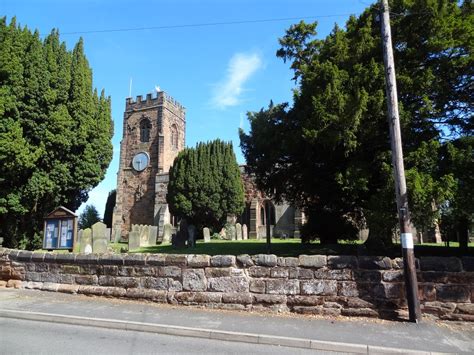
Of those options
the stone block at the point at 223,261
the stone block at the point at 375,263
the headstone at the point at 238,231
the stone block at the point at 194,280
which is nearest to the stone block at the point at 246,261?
the stone block at the point at 223,261

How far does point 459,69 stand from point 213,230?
24.5 meters

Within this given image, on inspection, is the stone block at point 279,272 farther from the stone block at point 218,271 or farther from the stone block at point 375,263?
the stone block at point 375,263

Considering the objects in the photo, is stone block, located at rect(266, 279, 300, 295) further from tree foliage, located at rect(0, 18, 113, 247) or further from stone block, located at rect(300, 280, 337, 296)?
tree foliage, located at rect(0, 18, 113, 247)

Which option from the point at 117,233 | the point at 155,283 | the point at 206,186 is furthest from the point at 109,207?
the point at 155,283

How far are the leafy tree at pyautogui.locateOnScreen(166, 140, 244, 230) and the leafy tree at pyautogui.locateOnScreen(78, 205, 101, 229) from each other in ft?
45.8

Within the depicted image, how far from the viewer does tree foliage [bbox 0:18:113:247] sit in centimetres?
1222

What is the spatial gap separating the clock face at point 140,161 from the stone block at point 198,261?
37.9m

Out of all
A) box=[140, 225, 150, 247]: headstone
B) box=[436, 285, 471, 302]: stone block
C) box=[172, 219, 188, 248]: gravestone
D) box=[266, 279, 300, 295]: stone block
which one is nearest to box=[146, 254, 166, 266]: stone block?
box=[266, 279, 300, 295]: stone block

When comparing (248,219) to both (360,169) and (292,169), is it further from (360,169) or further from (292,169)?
(360,169)

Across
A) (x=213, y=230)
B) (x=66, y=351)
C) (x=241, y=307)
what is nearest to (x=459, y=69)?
(x=241, y=307)

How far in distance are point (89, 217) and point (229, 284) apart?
39.4m

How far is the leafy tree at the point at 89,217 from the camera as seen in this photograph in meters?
41.6

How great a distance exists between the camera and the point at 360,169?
964 centimetres

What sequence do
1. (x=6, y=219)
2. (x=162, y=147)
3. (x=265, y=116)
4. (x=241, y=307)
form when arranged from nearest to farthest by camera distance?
(x=241, y=307) → (x=6, y=219) → (x=265, y=116) → (x=162, y=147)
